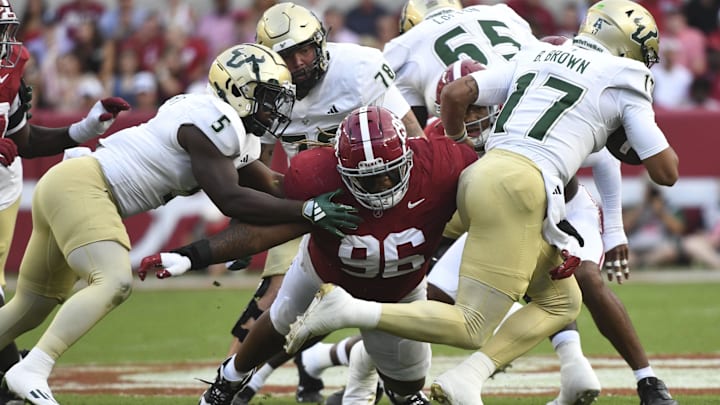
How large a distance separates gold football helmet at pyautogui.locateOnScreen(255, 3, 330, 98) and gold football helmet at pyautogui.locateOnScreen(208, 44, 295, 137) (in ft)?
1.89

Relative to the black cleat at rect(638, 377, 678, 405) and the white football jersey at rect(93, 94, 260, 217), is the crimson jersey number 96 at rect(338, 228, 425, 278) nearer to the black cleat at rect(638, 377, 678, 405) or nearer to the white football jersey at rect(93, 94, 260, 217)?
the white football jersey at rect(93, 94, 260, 217)

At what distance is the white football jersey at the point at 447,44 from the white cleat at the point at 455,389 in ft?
7.13

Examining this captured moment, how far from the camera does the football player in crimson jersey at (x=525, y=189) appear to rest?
4461 mm

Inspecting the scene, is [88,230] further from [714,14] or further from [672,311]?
[714,14]

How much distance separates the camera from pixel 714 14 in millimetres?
12477

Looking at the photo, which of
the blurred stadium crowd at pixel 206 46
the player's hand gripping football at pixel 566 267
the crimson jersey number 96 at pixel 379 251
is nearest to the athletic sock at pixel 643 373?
the player's hand gripping football at pixel 566 267

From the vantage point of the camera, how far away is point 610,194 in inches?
217

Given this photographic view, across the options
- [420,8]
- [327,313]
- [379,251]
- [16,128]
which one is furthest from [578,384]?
[16,128]

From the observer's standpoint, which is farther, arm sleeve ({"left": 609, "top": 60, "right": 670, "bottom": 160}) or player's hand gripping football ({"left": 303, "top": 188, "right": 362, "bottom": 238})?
arm sleeve ({"left": 609, "top": 60, "right": 670, "bottom": 160})

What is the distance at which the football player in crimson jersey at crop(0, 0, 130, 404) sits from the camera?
561cm

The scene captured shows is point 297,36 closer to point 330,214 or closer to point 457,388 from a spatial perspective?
point 330,214

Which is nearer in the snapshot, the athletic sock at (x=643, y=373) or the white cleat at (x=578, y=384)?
the white cleat at (x=578, y=384)

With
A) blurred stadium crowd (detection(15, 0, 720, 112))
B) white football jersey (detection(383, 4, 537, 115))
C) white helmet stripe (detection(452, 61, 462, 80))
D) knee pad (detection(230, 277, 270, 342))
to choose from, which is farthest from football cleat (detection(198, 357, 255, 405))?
blurred stadium crowd (detection(15, 0, 720, 112))

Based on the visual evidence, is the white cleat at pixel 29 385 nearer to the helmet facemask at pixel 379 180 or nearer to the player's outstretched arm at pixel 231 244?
the player's outstretched arm at pixel 231 244
